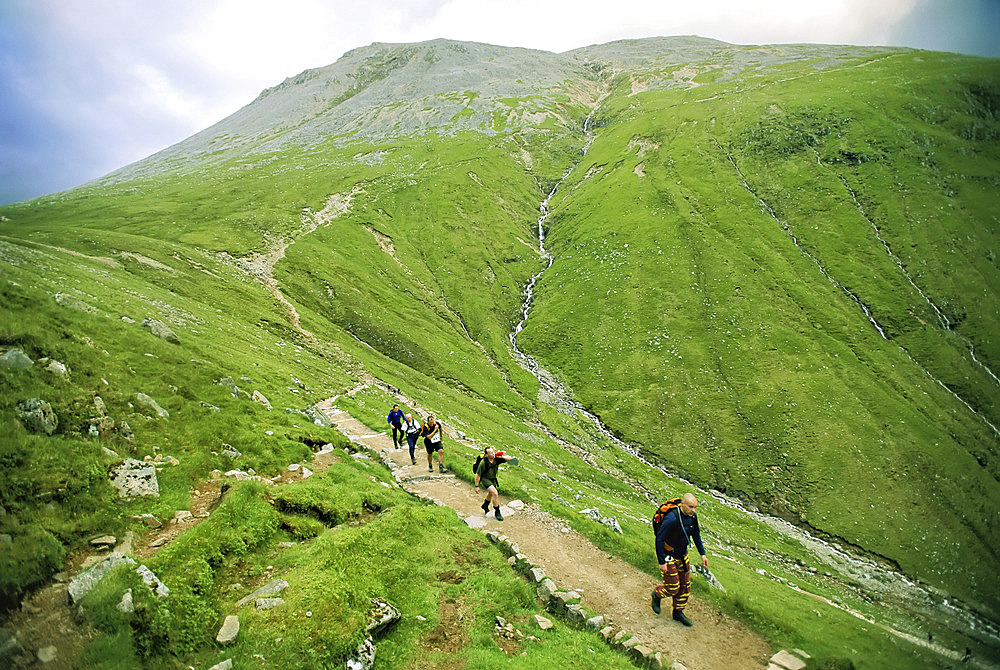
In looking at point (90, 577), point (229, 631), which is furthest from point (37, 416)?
point (229, 631)

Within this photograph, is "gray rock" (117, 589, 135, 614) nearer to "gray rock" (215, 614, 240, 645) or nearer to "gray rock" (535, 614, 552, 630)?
"gray rock" (215, 614, 240, 645)

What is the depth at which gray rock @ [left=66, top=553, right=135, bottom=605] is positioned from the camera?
946 centimetres

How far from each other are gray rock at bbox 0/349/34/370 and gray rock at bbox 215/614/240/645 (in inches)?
451

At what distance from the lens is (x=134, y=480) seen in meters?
14.3

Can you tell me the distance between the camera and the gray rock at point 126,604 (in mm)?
9555

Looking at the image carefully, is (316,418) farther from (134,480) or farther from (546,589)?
(546,589)

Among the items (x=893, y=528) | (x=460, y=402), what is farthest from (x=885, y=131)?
(x=460, y=402)

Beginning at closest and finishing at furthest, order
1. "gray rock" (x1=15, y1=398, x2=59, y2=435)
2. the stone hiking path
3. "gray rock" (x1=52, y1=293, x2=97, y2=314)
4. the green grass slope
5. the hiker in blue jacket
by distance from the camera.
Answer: "gray rock" (x1=15, y1=398, x2=59, y2=435), the stone hiking path, "gray rock" (x1=52, y1=293, x2=97, y2=314), the hiker in blue jacket, the green grass slope

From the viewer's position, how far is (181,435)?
17984 mm

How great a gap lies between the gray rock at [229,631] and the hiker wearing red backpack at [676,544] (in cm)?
1272

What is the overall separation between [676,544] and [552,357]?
78.2 metres

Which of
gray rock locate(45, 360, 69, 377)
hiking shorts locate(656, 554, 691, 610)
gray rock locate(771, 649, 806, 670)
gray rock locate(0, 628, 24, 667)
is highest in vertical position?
gray rock locate(45, 360, 69, 377)

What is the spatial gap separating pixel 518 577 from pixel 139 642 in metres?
11.4

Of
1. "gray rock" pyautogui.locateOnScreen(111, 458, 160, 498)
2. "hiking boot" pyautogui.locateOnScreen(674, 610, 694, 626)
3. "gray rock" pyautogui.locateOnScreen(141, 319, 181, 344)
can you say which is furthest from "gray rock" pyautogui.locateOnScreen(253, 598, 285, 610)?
"gray rock" pyautogui.locateOnScreen(141, 319, 181, 344)
